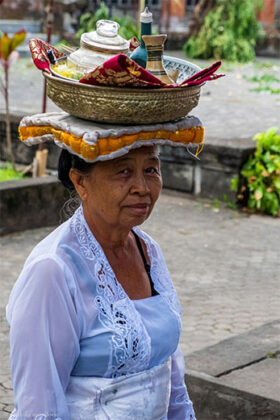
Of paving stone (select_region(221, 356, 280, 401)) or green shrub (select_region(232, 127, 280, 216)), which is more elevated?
paving stone (select_region(221, 356, 280, 401))

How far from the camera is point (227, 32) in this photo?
68.6 ft

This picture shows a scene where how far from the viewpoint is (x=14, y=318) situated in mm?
2219

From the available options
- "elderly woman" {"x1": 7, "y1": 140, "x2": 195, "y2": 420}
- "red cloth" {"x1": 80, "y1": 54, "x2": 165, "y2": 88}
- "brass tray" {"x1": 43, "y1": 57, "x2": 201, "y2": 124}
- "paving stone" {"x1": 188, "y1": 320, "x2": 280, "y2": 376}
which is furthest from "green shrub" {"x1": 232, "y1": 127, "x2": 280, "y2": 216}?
"red cloth" {"x1": 80, "y1": 54, "x2": 165, "y2": 88}

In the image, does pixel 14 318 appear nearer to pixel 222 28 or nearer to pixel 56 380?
pixel 56 380

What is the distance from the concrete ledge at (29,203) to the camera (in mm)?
7527

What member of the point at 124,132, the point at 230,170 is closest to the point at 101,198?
the point at 124,132

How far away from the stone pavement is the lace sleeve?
5.90 feet

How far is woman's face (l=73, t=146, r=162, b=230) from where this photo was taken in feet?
7.80

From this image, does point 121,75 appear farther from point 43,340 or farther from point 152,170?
point 43,340

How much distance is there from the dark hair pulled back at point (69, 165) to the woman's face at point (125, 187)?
0.07 feet

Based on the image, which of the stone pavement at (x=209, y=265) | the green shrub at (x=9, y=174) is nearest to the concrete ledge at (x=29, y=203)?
the stone pavement at (x=209, y=265)

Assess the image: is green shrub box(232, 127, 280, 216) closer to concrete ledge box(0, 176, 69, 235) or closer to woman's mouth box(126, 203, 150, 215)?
concrete ledge box(0, 176, 69, 235)

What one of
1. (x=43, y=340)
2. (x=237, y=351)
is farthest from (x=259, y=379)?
(x=43, y=340)

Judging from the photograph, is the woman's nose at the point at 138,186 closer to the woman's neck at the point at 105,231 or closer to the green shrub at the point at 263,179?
the woman's neck at the point at 105,231
